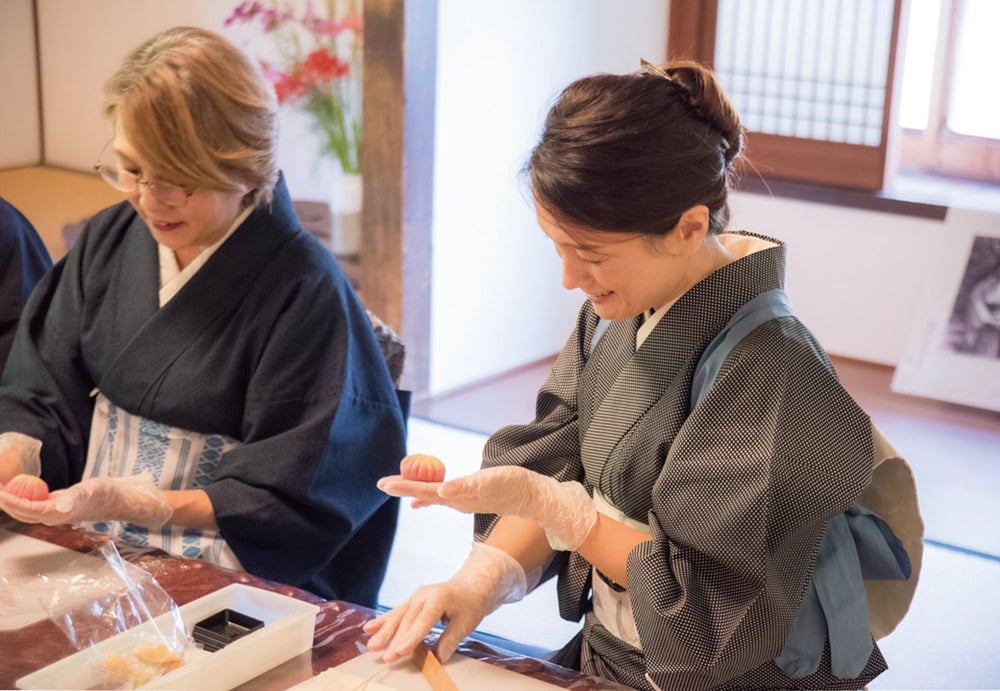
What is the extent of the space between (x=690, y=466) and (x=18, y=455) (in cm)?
117

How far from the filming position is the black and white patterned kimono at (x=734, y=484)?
Answer: 150cm

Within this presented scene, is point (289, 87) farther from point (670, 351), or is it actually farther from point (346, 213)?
point (670, 351)

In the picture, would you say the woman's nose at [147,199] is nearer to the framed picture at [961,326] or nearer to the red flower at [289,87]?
the red flower at [289,87]

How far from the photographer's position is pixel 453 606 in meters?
1.58

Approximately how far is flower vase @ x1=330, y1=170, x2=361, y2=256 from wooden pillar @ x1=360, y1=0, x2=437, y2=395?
62 millimetres

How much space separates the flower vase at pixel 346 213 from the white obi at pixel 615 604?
251 centimetres

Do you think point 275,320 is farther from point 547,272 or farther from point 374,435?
→ point 547,272

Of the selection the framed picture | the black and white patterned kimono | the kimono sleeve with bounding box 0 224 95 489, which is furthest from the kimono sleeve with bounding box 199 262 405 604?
the framed picture

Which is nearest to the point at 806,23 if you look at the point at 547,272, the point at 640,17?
the point at 640,17

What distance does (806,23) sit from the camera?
177 inches

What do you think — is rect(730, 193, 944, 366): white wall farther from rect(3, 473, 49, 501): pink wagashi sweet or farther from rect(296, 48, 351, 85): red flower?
rect(3, 473, 49, 501): pink wagashi sweet

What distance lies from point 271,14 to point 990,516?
8.97 ft

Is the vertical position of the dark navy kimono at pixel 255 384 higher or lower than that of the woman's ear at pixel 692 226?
lower

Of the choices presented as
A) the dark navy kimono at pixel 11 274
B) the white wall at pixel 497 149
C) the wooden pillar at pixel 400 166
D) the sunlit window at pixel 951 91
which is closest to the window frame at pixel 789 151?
the white wall at pixel 497 149
